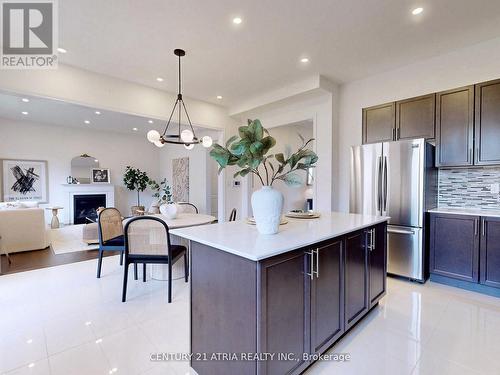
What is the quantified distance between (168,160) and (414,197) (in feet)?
25.7

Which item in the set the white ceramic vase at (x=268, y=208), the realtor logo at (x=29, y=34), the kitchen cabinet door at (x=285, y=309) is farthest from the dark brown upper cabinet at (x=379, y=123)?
the realtor logo at (x=29, y=34)

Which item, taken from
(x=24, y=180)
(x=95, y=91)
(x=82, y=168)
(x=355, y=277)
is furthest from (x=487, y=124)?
(x=24, y=180)

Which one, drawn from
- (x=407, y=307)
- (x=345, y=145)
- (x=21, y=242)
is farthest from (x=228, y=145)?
(x=21, y=242)

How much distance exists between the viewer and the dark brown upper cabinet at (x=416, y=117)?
3.29m

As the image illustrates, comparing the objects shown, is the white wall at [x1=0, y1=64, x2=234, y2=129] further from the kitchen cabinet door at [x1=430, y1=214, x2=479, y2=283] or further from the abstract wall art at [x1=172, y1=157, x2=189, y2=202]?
the kitchen cabinet door at [x1=430, y1=214, x2=479, y2=283]

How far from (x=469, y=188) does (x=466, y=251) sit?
887 mm

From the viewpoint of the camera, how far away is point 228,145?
5.60 feet

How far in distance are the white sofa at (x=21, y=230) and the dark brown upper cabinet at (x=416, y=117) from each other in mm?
6167

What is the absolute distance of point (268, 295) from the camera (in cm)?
134

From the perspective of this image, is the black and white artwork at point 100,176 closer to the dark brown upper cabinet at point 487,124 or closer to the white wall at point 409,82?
the white wall at point 409,82

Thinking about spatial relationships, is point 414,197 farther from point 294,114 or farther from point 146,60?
point 146,60

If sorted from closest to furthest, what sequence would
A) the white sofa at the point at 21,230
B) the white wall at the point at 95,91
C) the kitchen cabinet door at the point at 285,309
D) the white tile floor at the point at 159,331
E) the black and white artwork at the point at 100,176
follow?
the kitchen cabinet door at the point at 285,309
the white tile floor at the point at 159,331
the white wall at the point at 95,91
the white sofa at the point at 21,230
the black and white artwork at the point at 100,176

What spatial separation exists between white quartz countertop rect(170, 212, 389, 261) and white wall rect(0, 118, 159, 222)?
25.3 ft

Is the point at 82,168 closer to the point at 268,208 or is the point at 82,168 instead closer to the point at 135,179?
the point at 135,179
